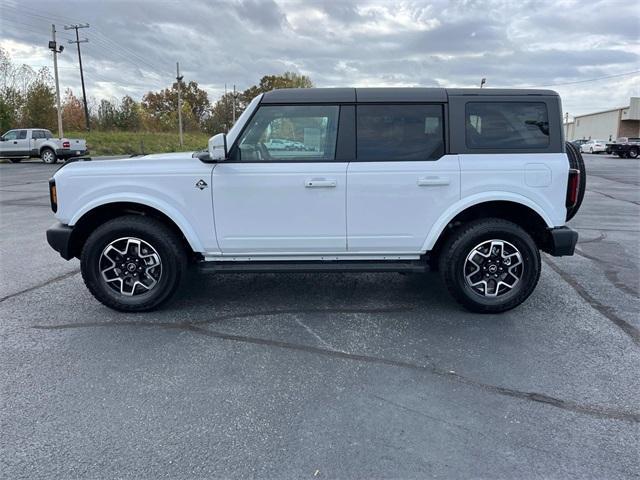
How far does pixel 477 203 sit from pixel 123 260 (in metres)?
3.25

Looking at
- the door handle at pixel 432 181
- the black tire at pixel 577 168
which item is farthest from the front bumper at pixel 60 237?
the black tire at pixel 577 168

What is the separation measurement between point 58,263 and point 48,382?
10.9ft

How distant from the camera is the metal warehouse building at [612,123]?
55281 mm

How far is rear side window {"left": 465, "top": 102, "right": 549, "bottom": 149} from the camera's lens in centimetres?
420

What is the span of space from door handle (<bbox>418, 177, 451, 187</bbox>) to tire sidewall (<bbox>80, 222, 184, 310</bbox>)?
7.52 feet

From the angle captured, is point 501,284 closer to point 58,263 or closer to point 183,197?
point 183,197

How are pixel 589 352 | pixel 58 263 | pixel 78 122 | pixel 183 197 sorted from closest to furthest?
pixel 589 352, pixel 183 197, pixel 58 263, pixel 78 122

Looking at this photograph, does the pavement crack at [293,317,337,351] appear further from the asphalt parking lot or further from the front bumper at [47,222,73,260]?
the front bumper at [47,222,73,260]

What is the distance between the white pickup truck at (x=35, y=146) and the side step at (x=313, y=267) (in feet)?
82.0

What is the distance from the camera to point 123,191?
414 centimetres

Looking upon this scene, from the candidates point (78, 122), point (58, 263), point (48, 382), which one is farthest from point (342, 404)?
point (78, 122)

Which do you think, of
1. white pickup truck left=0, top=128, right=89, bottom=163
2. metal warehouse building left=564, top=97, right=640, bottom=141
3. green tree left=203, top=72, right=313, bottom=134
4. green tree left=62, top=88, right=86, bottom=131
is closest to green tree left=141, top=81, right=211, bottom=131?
green tree left=203, top=72, right=313, bottom=134

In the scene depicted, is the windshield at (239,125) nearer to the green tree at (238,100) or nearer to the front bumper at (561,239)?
the front bumper at (561,239)

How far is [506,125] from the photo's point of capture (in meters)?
4.21
